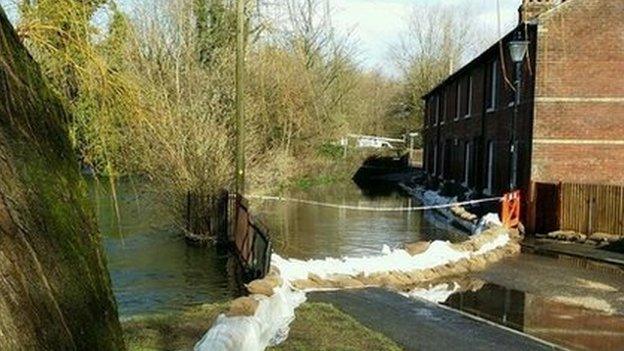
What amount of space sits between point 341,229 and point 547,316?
14.0m

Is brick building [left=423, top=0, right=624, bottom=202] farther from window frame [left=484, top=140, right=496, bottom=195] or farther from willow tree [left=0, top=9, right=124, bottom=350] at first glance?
willow tree [left=0, top=9, right=124, bottom=350]

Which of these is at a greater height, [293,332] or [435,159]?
[435,159]

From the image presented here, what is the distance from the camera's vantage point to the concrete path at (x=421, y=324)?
30.0 feet

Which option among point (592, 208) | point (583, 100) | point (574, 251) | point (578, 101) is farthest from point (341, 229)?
point (574, 251)

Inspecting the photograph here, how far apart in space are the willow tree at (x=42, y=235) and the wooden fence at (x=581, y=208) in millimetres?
18886

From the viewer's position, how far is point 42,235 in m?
2.11

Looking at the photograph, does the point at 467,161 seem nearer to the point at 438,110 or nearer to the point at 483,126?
the point at 483,126

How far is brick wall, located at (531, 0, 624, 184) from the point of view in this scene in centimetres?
2189

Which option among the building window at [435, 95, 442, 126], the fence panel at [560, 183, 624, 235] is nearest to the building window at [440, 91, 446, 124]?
the building window at [435, 95, 442, 126]

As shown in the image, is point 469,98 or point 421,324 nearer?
point 421,324

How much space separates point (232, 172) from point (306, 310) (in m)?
11.6

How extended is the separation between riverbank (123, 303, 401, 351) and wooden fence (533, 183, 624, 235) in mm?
11646

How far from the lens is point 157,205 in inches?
882

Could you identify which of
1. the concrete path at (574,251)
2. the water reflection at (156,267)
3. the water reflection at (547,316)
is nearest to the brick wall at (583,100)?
the concrete path at (574,251)
